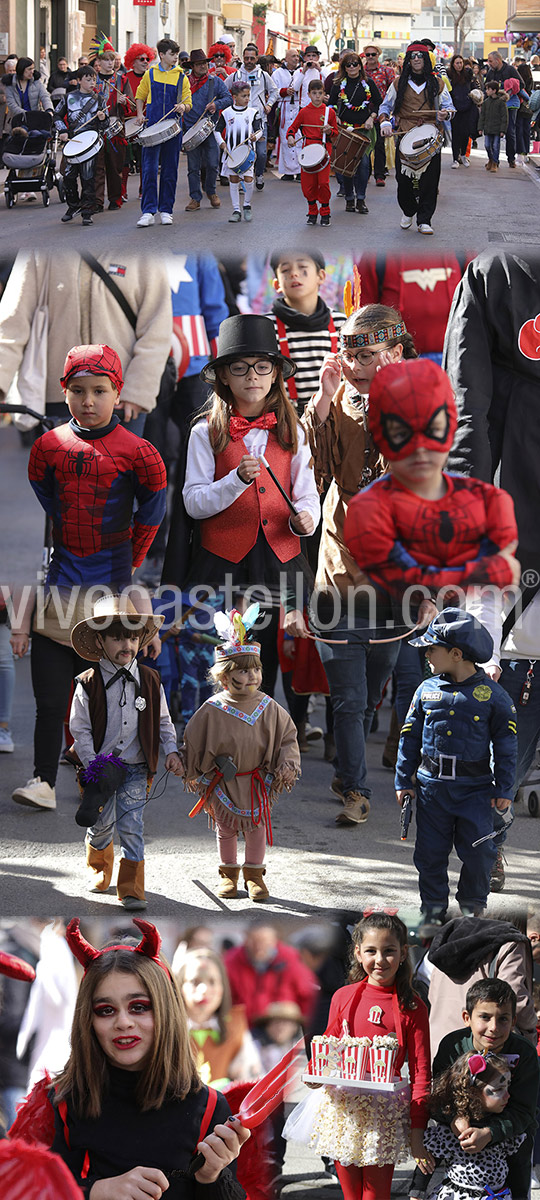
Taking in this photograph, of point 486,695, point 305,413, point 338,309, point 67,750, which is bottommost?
point 67,750

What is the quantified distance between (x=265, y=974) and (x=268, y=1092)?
0.93 feet

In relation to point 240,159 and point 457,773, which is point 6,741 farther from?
point 240,159

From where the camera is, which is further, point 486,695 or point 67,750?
Result: point 67,750

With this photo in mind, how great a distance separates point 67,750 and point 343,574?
1.77 m

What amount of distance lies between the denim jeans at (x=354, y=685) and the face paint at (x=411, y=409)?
2.31 feet

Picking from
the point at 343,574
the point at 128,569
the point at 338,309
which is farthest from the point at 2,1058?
the point at 338,309

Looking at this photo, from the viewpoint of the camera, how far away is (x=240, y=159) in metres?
11.4

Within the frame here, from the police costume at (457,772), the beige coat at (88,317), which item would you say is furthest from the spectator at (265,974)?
the beige coat at (88,317)

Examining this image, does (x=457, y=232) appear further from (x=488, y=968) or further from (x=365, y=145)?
(x=365, y=145)

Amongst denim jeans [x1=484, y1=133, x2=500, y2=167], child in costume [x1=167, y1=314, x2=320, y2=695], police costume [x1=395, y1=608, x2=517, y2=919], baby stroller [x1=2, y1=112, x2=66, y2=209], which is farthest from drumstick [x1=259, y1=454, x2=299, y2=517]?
denim jeans [x1=484, y1=133, x2=500, y2=167]

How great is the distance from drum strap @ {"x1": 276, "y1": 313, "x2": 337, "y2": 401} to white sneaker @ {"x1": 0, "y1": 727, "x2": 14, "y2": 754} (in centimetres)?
216

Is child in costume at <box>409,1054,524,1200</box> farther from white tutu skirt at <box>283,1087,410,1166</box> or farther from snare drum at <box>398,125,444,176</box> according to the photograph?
snare drum at <box>398,125,444,176</box>

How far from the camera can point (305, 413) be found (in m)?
2.38

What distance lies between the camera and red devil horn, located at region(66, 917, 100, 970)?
3.28 m
